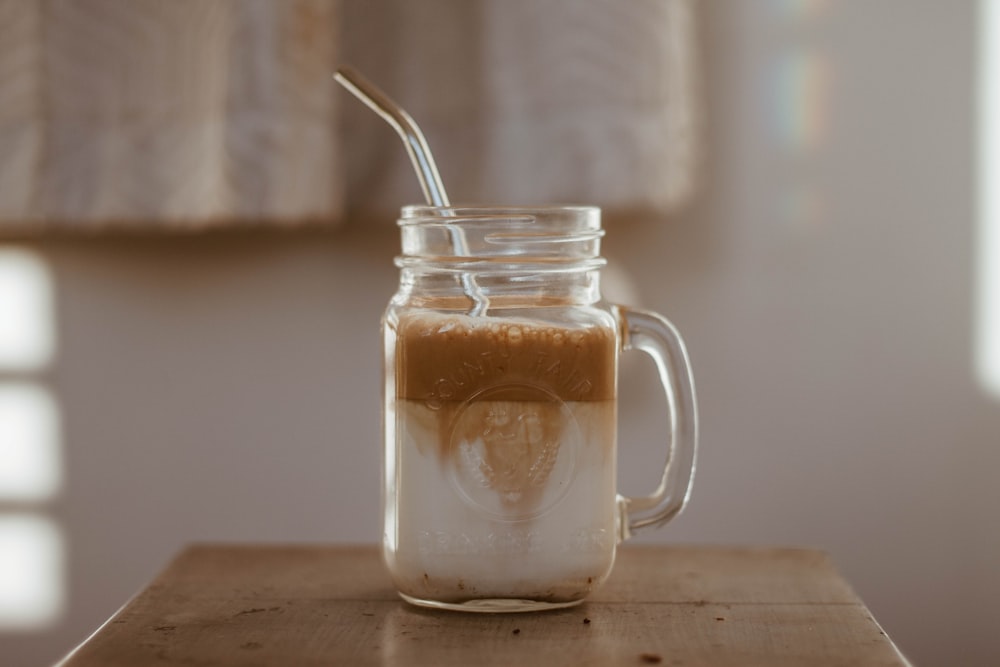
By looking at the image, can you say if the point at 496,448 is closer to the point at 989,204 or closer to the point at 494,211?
the point at 494,211

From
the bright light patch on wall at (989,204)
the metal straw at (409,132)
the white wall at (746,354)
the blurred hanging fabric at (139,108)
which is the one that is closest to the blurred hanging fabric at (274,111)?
the blurred hanging fabric at (139,108)

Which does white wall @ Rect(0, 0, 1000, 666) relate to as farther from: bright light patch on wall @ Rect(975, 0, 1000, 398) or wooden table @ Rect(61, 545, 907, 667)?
wooden table @ Rect(61, 545, 907, 667)

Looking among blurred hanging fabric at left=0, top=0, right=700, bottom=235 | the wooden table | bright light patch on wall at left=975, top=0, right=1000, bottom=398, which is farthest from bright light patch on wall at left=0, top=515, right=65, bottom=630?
bright light patch on wall at left=975, top=0, right=1000, bottom=398

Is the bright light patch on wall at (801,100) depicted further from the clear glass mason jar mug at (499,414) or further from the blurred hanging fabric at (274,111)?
the clear glass mason jar mug at (499,414)

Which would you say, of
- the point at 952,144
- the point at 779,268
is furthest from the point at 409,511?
the point at 952,144

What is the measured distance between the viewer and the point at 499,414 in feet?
1.92

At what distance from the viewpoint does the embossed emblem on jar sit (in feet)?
1.92

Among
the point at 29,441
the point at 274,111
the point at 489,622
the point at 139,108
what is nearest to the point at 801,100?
the point at 274,111

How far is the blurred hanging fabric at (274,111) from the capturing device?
3.37 feet

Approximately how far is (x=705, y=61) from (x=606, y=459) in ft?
2.10

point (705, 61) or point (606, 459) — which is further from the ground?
point (705, 61)

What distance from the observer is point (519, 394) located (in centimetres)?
58

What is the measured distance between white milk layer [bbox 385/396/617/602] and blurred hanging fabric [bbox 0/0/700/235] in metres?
0.47

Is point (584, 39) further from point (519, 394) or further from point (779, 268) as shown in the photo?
point (519, 394)
